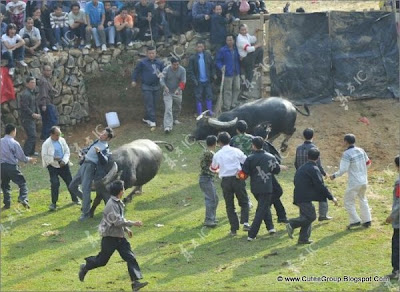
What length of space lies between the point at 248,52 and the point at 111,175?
26.9ft

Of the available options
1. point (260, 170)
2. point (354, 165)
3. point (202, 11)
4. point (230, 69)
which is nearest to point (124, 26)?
point (202, 11)

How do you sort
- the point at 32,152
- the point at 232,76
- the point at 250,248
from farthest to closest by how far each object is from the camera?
the point at 232,76 → the point at 32,152 → the point at 250,248

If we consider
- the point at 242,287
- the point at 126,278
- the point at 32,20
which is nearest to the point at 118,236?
the point at 126,278

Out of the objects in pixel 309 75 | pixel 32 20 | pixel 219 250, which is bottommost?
pixel 219 250

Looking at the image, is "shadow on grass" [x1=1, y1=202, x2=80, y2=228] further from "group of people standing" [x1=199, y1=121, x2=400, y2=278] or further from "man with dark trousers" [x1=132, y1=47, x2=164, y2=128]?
"man with dark trousers" [x1=132, y1=47, x2=164, y2=128]

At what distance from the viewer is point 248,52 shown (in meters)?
24.9

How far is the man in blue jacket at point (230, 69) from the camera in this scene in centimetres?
2458

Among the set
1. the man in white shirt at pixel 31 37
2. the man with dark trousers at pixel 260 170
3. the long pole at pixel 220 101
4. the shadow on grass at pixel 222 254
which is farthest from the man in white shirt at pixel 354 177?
the man in white shirt at pixel 31 37

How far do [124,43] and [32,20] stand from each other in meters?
2.82

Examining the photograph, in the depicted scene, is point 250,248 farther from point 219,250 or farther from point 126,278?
point 126,278

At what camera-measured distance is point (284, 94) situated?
25.7m

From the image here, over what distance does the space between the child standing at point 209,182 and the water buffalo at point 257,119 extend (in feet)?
11.8

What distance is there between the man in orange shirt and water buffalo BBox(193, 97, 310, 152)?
14.6ft

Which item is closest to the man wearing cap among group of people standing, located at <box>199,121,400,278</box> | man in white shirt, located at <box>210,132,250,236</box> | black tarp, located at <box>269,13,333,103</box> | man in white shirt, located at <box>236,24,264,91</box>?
group of people standing, located at <box>199,121,400,278</box>
